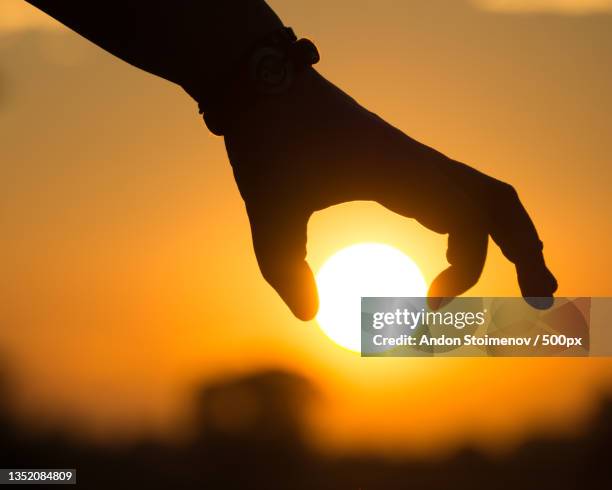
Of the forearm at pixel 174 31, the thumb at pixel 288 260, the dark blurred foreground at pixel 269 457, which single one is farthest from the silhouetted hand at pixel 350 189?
the dark blurred foreground at pixel 269 457

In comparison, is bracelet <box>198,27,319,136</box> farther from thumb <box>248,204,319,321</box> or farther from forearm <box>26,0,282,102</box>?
thumb <box>248,204,319,321</box>

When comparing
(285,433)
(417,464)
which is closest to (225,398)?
(285,433)

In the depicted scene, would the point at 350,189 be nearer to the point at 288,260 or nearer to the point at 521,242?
the point at 288,260

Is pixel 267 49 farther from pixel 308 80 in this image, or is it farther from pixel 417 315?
pixel 417 315

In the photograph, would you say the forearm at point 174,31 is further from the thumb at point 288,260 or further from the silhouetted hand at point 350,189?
the thumb at point 288,260

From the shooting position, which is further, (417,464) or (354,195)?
(417,464)

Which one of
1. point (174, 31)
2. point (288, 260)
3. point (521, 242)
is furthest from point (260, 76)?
point (521, 242)
